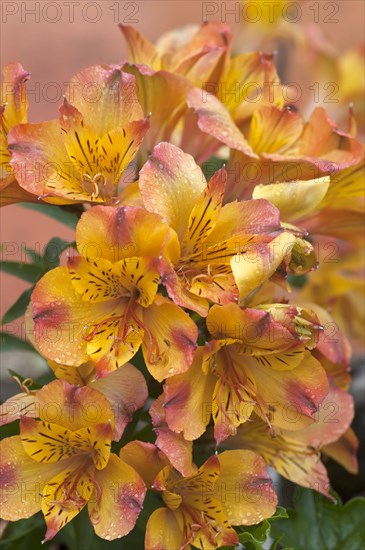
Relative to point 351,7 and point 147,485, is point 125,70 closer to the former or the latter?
point 147,485

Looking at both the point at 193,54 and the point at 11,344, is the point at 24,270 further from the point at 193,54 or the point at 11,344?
the point at 193,54

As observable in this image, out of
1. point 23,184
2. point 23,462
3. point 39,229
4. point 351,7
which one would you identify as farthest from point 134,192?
point 351,7

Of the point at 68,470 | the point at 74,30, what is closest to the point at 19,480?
the point at 68,470

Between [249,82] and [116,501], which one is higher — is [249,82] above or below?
above

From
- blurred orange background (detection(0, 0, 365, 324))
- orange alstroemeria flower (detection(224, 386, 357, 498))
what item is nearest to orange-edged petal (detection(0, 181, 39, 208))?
orange alstroemeria flower (detection(224, 386, 357, 498))

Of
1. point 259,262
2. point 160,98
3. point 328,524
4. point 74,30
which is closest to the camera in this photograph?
point 259,262
